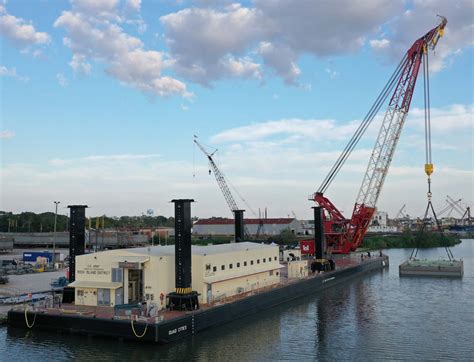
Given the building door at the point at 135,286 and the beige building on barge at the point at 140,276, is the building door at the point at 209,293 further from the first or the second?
the building door at the point at 135,286

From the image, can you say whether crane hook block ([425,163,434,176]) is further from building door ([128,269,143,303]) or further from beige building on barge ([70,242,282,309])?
building door ([128,269,143,303])

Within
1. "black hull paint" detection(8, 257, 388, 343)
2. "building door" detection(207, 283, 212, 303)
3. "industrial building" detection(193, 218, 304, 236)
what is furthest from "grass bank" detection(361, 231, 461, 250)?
"building door" detection(207, 283, 212, 303)

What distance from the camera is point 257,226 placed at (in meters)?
141

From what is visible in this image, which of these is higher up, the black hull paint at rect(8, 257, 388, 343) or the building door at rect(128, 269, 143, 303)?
the building door at rect(128, 269, 143, 303)

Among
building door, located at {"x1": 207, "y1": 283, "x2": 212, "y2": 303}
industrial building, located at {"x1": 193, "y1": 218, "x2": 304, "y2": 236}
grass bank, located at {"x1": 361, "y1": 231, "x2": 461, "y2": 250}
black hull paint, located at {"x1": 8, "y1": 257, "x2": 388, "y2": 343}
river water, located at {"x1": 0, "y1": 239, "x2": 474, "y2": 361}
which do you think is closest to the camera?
river water, located at {"x1": 0, "y1": 239, "x2": 474, "y2": 361}

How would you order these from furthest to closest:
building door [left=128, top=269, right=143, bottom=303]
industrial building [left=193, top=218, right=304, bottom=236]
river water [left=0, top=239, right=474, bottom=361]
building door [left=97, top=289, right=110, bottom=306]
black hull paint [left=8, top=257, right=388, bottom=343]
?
industrial building [left=193, top=218, right=304, bottom=236] < building door [left=128, top=269, right=143, bottom=303] < building door [left=97, top=289, right=110, bottom=306] < black hull paint [left=8, top=257, right=388, bottom=343] < river water [left=0, top=239, right=474, bottom=361]

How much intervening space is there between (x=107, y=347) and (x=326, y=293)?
2719cm

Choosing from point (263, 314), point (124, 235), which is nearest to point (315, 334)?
point (263, 314)

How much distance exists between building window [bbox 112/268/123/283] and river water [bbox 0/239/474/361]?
4772 mm

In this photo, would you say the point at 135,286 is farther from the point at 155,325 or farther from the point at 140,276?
the point at 155,325

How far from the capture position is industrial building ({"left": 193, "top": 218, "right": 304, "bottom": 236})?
140 m

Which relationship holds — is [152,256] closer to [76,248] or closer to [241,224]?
[76,248]

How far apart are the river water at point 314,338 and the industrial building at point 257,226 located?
325ft

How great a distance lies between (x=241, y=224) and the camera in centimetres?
5331
